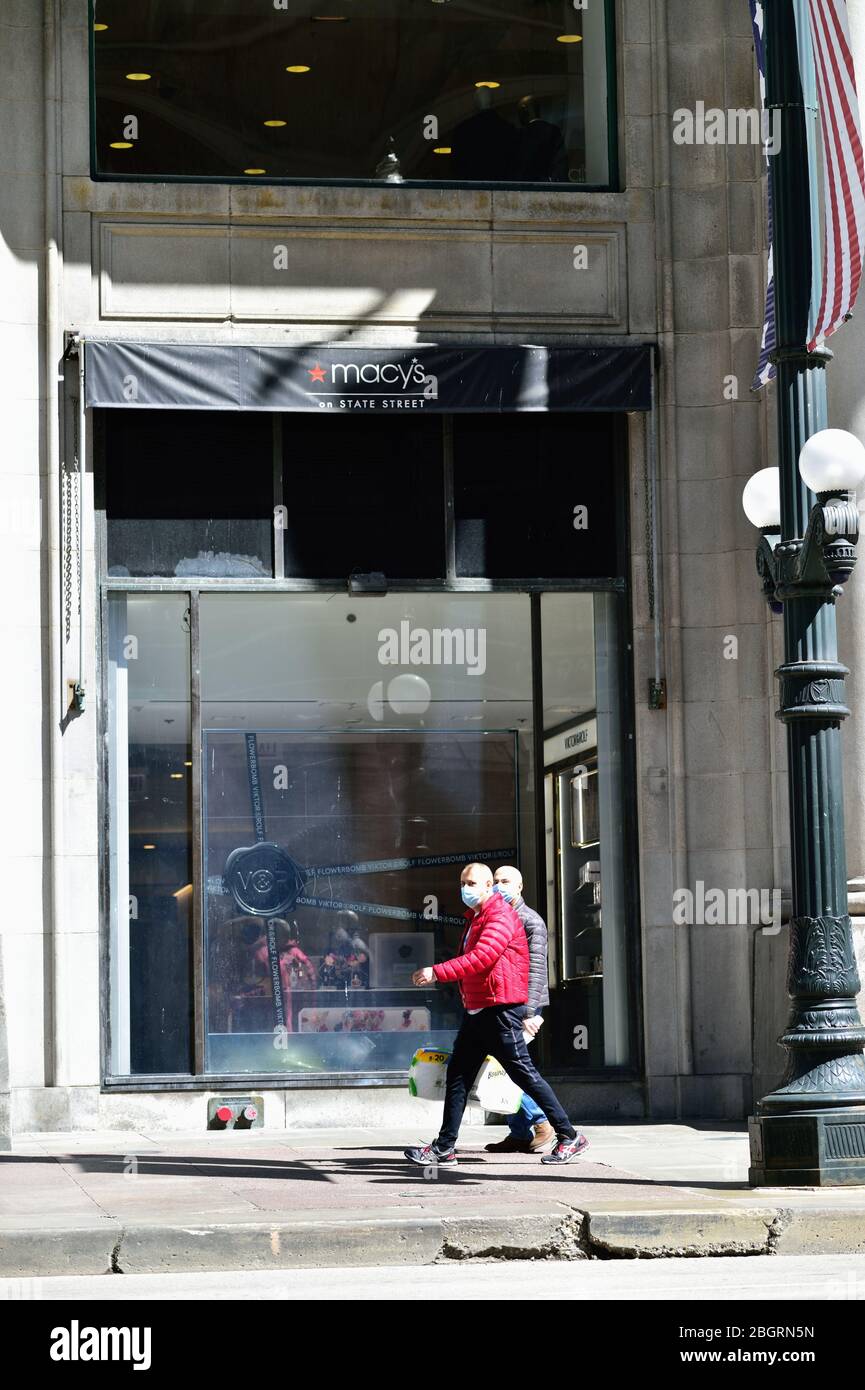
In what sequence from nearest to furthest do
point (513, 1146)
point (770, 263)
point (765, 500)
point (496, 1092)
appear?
point (765, 500) → point (770, 263) → point (496, 1092) → point (513, 1146)

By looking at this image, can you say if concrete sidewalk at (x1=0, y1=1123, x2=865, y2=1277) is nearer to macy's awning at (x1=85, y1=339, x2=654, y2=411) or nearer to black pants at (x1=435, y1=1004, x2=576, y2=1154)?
black pants at (x1=435, y1=1004, x2=576, y2=1154)

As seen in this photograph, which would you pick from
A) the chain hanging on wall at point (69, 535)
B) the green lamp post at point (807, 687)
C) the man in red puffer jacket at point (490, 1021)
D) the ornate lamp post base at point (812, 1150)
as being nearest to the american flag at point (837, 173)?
the green lamp post at point (807, 687)

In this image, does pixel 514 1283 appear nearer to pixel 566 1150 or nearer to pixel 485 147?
pixel 566 1150

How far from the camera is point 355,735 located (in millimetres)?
16219

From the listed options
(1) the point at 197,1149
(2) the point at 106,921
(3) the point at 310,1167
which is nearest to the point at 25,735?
(2) the point at 106,921

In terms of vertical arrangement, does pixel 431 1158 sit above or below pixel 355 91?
below

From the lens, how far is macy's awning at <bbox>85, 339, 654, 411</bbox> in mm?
15633

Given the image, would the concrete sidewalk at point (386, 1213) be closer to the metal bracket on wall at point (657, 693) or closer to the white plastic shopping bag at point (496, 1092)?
the white plastic shopping bag at point (496, 1092)

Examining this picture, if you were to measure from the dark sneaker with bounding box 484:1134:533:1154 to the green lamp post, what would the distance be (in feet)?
8.60

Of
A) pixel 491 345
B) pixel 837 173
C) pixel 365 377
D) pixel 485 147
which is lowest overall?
pixel 365 377

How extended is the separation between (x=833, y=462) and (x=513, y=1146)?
513 centimetres

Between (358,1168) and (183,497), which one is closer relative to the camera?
(358,1168)

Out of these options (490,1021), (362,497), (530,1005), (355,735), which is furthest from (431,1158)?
(362,497)

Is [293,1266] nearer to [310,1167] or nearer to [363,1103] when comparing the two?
[310,1167]
